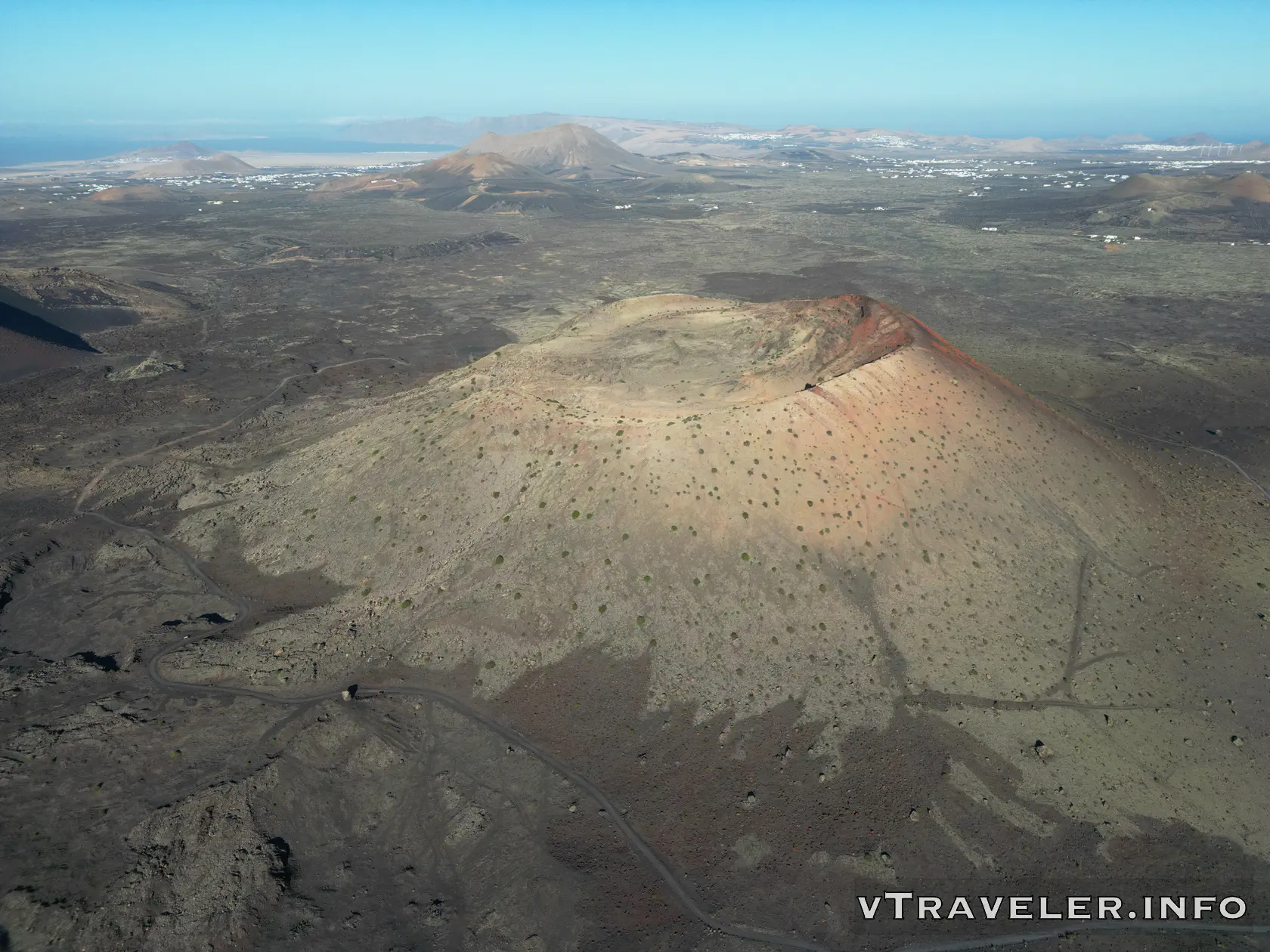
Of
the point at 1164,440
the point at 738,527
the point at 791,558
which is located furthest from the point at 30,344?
the point at 1164,440

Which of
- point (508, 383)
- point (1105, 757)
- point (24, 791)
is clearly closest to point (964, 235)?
point (508, 383)

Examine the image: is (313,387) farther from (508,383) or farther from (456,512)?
(456,512)

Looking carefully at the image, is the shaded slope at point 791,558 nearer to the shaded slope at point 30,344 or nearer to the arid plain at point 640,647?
the arid plain at point 640,647

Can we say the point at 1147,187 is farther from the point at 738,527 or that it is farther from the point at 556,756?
the point at 556,756

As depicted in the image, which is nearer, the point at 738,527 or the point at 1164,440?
the point at 738,527

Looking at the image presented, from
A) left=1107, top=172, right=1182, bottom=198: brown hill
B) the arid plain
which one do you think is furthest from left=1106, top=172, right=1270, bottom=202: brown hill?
the arid plain

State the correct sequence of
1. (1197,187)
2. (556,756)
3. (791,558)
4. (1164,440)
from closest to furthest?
(556,756) < (791,558) < (1164,440) < (1197,187)

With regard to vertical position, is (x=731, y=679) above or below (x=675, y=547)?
below

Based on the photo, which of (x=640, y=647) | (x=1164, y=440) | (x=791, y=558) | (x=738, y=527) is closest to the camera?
(x=640, y=647)

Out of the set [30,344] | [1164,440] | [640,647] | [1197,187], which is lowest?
[640,647]
